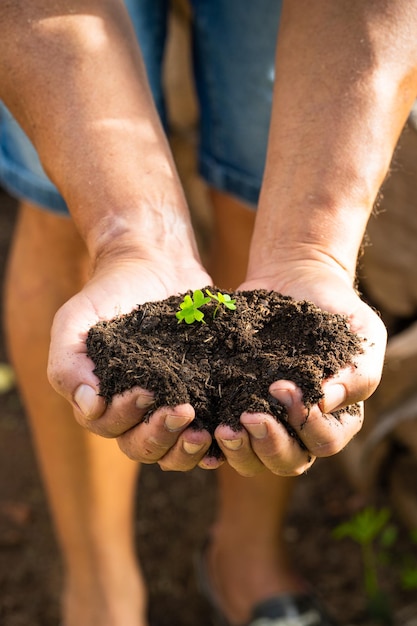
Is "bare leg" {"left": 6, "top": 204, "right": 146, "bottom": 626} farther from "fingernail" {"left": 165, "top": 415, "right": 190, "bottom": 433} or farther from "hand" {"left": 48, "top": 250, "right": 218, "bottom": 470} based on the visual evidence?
"fingernail" {"left": 165, "top": 415, "right": 190, "bottom": 433}

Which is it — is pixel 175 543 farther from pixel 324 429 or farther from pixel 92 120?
pixel 92 120

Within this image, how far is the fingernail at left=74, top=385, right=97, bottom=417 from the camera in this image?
1590mm


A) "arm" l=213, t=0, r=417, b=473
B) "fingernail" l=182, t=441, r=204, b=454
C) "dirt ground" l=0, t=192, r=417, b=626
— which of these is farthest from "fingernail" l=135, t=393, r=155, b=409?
"dirt ground" l=0, t=192, r=417, b=626

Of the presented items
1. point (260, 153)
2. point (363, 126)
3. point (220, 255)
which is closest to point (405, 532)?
point (220, 255)

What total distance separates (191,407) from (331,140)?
30.0 inches

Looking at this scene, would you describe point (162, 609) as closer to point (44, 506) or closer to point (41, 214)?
point (44, 506)

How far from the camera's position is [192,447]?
5.14 ft

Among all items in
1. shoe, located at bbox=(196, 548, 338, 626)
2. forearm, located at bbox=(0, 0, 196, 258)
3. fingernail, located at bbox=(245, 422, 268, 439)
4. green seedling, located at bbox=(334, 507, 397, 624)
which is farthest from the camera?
shoe, located at bbox=(196, 548, 338, 626)

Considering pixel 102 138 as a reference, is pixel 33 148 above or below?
below

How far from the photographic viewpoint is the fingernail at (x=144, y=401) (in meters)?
1.58

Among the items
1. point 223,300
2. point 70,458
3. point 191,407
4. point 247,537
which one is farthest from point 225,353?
point 247,537

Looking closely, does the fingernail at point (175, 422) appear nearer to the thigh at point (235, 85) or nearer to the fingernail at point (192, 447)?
the fingernail at point (192, 447)

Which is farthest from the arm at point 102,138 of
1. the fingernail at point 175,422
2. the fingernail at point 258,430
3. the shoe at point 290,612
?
the shoe at point 290,612

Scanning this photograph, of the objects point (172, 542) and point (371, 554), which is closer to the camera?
point (371, 554)
